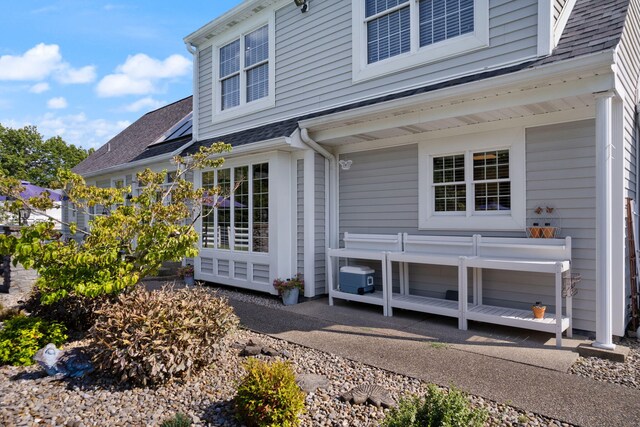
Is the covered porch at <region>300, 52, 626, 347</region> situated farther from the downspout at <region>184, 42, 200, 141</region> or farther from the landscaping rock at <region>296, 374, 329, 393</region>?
the downspout at <region>184, 42, 200, 141</region>

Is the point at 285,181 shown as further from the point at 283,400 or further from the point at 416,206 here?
the point at 283,400

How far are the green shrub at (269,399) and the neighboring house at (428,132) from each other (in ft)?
12.0

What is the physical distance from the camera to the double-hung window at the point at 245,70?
8.80 metres

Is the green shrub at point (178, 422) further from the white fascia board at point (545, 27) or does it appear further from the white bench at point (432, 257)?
the white fascia board at point (545, 27)

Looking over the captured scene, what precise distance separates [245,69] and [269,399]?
312 inches

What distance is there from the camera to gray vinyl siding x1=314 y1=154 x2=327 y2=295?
742 centimetres

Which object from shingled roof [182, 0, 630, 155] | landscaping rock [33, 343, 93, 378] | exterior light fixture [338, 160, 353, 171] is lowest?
landscaping rock [33, 343, 93, 378]

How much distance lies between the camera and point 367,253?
6.52 m

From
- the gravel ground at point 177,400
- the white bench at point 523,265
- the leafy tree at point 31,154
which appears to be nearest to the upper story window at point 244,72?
the white bench at point 523,265

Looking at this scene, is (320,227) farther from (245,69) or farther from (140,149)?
(140,149)

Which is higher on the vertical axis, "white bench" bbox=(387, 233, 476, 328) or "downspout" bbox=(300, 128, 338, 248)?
"downspout" bbox=(300, 128, 338, 248)

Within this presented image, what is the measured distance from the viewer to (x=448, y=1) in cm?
605

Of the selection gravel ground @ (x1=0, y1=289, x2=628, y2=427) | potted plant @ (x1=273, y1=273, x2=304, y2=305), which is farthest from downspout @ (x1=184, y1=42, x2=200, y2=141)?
gravel ground @ (x1=0, y1=289, x2=628, y2=427)

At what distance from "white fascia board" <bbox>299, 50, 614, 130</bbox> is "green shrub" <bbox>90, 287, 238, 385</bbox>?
362cm
